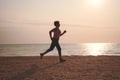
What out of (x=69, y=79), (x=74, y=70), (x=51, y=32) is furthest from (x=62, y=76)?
(x=51, y=32)

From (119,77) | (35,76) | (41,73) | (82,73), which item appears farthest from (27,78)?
(119,77)

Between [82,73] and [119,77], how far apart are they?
1.45 metres

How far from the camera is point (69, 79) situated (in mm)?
9727

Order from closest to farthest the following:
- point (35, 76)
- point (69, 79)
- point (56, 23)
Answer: point (69, 79) < point (35, 76) < point (56, 23)

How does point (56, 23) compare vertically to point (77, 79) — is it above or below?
above

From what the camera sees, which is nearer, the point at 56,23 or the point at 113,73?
the point at 113,73

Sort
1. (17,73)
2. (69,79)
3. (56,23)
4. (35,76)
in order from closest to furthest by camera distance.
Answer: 1. (69,79)
2. (35,76)
3. (17,73)
4. (56,23)

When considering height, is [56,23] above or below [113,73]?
above

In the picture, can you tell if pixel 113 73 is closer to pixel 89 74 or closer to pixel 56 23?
pixel 89 74

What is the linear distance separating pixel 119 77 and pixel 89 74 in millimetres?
1100

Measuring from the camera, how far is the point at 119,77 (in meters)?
10.1

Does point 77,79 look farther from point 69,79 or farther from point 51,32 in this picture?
point 51,32

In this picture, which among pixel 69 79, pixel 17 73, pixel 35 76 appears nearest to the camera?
pixel 69 79

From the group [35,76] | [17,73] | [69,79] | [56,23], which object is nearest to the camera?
[69,79]
